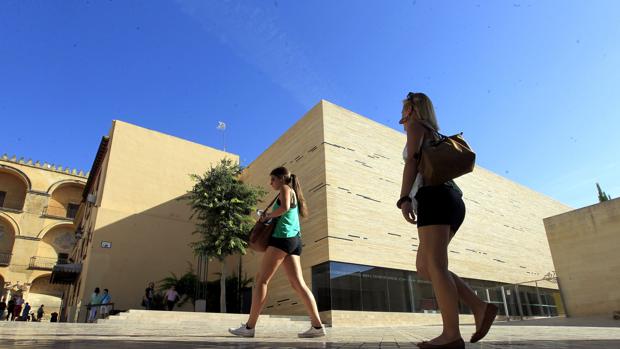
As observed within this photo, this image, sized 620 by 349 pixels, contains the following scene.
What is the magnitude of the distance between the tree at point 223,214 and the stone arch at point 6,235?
24.8 m

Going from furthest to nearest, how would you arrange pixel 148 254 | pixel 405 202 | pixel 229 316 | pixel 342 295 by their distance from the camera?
pixel 148 254 → pixel 342 295 → pixel 229 316 → pixel 405 202

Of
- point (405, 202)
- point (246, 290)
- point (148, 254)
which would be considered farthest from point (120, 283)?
point (405, 202)

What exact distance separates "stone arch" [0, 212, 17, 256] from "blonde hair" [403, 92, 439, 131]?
38.5m

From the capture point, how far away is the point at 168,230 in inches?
804

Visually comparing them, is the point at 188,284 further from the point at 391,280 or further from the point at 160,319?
the point at 391,280

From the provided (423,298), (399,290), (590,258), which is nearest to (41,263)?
(399,290)

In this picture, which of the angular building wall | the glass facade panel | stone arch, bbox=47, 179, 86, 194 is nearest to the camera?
the glass facade panel

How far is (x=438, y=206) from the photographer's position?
2.46m

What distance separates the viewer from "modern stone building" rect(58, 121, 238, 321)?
17.9 m

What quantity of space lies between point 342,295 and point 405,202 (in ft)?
40.9

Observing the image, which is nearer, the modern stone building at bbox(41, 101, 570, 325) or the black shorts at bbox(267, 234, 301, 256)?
the black shorts at bbox(267, 234, 301, 256)

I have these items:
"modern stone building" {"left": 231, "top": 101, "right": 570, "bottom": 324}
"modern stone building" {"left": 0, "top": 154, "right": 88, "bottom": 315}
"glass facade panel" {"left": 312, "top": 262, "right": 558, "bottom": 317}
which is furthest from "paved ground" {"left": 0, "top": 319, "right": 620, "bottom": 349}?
"modern stone building" {"left": 0, "top": 154, "right": 88, "bottom": 315}

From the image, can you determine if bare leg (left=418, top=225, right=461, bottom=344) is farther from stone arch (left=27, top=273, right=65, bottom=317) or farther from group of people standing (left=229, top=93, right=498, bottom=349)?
stone arch (left=27, top=273, right=65, bottom=317)

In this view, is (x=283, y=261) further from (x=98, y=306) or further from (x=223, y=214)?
(x=98, y=306)
